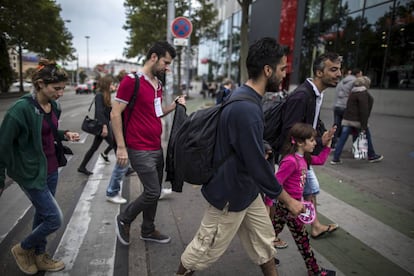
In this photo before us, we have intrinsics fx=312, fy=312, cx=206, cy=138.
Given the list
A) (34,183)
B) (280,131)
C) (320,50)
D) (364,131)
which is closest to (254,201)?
(280,131)

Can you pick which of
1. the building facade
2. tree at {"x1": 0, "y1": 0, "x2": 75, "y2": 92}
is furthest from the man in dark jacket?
tree at {"x1": 0, "y1": 0, "x2": 75, "y2": 92}

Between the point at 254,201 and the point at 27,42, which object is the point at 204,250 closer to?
the point at 254,201

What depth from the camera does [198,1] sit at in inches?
1069

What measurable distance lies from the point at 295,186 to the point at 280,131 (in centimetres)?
53

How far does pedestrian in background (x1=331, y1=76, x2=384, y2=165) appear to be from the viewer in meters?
6.18

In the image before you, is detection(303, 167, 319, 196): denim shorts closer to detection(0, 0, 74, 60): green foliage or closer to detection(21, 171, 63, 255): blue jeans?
detection(21, 171, 63, 255): blue jeans

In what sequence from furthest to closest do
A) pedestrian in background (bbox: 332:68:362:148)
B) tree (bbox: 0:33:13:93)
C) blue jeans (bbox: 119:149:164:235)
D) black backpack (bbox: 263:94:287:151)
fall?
tree (bbox: 0:33:13:93) < pedestrian in background (bbox: 332:68:362:148) < blue jeans (bbox: 119:149:164:235) < black backpack (bbox: 263:94:287:151)

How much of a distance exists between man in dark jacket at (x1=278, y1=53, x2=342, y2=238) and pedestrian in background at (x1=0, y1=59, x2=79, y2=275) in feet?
6.47

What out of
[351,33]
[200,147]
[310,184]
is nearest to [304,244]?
[310,184]

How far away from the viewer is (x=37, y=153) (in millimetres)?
2461

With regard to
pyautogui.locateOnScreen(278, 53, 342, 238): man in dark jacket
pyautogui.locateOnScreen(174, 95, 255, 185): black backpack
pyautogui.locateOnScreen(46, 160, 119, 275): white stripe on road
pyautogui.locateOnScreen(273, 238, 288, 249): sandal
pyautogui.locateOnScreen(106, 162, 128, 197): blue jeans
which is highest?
pyautogui.locateOnScreen(278, 53, 342, 238): man in dark jacket

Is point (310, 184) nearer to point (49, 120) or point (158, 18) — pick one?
point (49, 120)

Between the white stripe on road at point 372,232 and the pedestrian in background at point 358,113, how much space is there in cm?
225

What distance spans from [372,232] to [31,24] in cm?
3110
